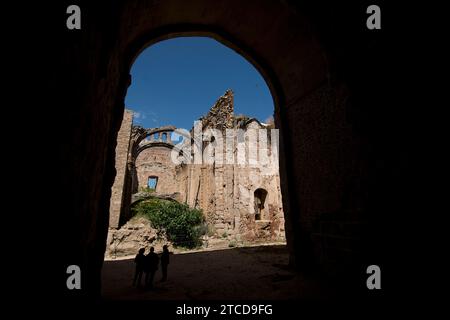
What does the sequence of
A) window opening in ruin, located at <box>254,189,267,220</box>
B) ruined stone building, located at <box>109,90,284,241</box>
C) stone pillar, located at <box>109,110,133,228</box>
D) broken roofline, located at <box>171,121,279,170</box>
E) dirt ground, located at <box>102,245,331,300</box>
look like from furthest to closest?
window opening in ruin, located at <box>254,189,267,220</box>
broken roofline, located at <box>171,121,279,170</box>
ruined stone building, located at <box>109,90,284,241</box>
stone pillar, located at <box>109,110,133,228</box>
dirt ground, located at <box>102,245,331,300</box>

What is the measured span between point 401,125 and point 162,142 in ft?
87.7

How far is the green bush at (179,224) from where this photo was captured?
1340 cm

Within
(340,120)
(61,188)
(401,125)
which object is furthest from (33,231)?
(340,120)

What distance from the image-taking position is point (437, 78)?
2.18 metres

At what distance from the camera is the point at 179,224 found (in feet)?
44.3

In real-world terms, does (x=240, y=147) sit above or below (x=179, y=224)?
above

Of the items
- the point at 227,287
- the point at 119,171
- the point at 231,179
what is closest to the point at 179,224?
the point at 231,179

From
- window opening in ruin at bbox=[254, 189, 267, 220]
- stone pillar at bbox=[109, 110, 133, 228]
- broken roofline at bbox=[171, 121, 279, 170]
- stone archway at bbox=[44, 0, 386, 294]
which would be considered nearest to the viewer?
stone archway at bbox=[44, 0, 386, 294]

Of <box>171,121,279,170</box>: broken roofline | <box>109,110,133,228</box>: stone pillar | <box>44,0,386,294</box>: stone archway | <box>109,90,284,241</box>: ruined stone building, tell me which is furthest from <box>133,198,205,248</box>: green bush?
<box>44,0,386,294</box>: stone archway

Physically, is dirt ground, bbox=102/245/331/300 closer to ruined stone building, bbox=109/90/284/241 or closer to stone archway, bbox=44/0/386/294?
stone archway, bbox=44/0/386/294

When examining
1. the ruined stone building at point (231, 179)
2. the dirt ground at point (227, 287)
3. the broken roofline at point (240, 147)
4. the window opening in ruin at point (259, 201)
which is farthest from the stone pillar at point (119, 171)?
the window opening in ruin at point (259, 201)

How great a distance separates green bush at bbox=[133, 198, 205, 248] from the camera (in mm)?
13398

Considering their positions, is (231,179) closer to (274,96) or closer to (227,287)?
Answer: (274,96)

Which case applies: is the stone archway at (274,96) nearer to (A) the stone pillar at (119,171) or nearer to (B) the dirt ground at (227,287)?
(B) the dirt ground at (227,287)
